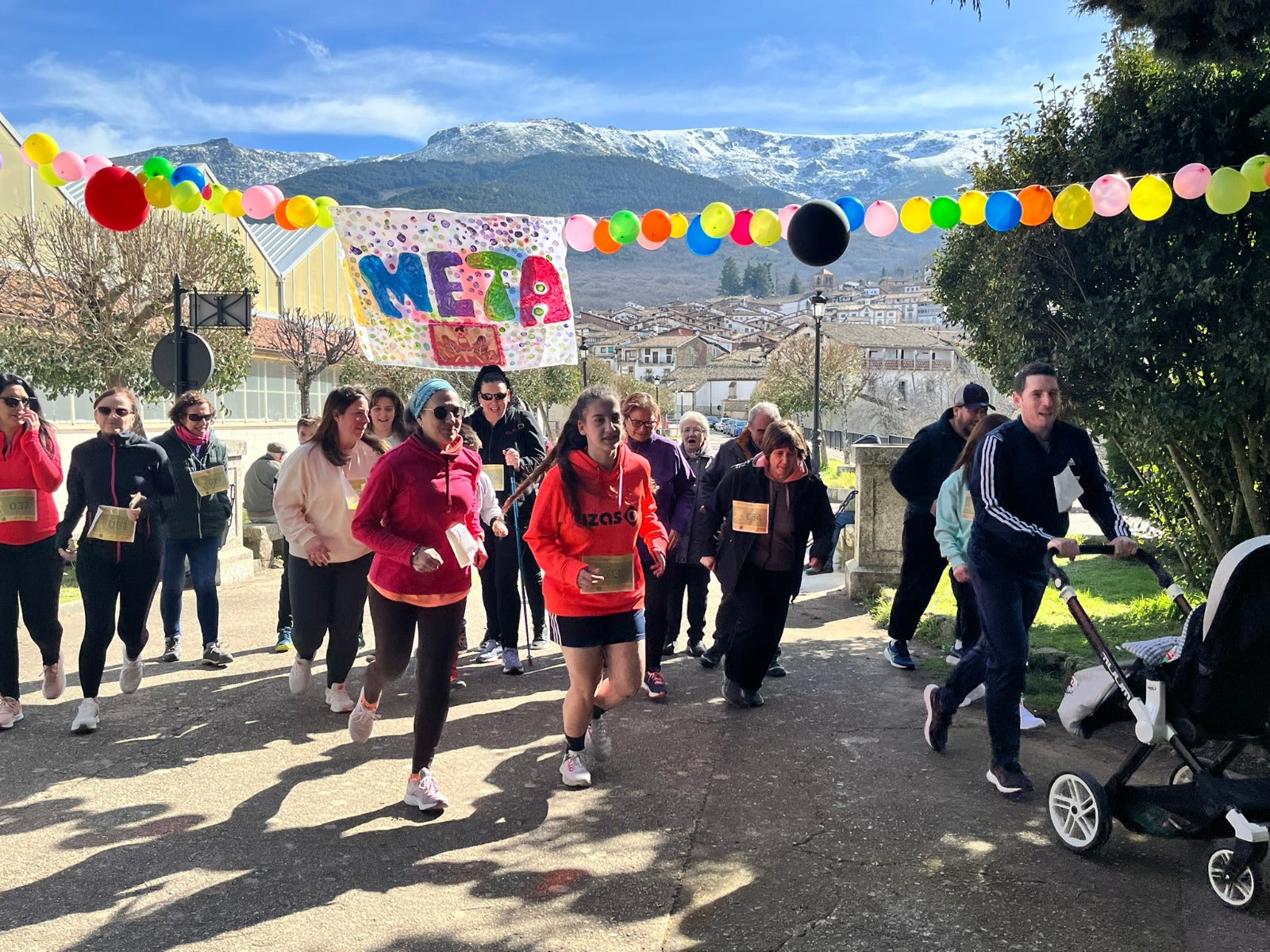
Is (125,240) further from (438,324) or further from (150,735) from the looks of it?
(150,735)

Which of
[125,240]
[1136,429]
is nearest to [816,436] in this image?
[125,240]

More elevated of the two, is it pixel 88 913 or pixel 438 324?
pixel 438 324

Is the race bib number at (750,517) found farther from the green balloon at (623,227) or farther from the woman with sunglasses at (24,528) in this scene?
the woman with sunglasses at (24,528)

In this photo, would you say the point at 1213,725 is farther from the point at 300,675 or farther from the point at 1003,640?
the point at 300,675

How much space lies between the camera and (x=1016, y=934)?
3588 mm

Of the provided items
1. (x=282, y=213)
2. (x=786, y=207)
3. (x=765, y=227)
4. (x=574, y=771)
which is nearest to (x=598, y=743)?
(x=574, y=771)

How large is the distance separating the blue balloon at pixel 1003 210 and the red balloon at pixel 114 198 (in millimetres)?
5529

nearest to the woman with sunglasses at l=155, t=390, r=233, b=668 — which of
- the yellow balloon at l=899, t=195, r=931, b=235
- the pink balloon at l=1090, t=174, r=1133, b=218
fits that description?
the yellow balloon at l=899, t=195, r=931, b=235

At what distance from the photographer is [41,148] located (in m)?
7.34

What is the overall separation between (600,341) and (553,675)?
145 meters

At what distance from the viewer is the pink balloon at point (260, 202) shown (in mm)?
7867

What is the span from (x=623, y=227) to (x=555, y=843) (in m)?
5.15

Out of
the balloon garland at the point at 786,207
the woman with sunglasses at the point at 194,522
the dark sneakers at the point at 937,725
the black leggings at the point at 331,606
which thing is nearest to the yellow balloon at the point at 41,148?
the balloon garland at the point at 786,207

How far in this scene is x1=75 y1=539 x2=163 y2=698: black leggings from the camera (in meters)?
6.05
